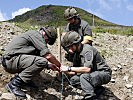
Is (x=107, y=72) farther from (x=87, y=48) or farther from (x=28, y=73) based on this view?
(x=28, y=73)

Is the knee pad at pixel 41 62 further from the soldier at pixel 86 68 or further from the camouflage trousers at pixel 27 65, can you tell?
the soldier at pixel 86 68

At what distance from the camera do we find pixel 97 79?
8.20 metres

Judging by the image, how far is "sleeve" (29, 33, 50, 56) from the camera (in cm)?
773

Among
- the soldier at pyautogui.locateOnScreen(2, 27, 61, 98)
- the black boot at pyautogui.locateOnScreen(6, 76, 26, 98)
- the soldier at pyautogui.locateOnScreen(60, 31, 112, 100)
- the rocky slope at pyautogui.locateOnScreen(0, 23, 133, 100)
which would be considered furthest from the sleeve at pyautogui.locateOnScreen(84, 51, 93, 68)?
the black boot at pyautogui.locateOnScreen(6, 76, 26, 98)

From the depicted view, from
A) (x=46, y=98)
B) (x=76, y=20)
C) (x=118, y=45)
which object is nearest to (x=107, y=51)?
(x=118, y=45)

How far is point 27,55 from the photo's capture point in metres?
7.94

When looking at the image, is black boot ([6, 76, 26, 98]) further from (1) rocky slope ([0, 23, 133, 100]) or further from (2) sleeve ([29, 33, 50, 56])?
(2) sleeve ([29, 33, 50, 56])

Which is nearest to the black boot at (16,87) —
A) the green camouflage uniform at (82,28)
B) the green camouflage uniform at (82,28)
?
the green camouflage uniform at (82,28)

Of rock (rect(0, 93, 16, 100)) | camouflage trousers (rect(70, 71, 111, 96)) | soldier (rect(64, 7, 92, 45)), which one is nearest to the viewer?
rock (rect(0, 93, 16, 100))

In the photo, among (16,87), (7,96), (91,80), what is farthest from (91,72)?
Result: (7,96)

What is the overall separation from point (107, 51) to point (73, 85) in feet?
11.6

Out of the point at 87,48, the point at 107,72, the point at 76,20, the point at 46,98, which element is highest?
the point at 76,20

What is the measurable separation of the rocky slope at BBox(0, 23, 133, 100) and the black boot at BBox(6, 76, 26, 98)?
118mm

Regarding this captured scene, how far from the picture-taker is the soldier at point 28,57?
7.76 m
